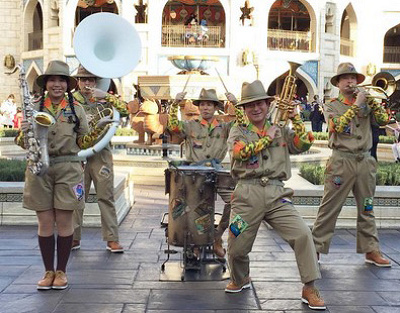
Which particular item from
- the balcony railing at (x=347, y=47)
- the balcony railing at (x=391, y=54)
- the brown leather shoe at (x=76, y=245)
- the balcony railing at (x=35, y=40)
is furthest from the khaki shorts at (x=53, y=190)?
the balcony railing at (x=391, y=54)

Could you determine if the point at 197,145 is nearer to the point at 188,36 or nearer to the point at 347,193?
the point at 347,193

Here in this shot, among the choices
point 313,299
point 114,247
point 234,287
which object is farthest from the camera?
point 114,247

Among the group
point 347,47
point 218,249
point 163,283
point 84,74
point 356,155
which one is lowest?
point 163,283

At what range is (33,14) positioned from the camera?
34719mm

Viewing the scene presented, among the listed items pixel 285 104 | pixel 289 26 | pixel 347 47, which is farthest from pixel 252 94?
pixel 289 26

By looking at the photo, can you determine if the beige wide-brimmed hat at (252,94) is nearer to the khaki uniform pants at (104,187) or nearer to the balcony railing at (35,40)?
the khaki uniform pants at (104,187)

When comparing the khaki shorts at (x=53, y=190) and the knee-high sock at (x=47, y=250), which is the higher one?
the khaki shorts at (x=53, y=190)

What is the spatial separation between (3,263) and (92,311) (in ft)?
5.86

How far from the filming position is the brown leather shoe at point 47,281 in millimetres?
5336

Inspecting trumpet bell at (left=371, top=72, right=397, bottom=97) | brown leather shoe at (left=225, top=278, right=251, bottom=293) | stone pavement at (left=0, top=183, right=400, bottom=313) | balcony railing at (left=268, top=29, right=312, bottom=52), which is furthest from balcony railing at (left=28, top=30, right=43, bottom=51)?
brown leather shoe at (left=225, top=278, right=251, bottom=293)

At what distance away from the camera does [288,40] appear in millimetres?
32031

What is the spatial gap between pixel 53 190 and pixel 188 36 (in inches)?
1017

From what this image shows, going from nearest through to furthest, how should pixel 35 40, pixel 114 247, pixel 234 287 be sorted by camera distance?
1. pixel 234 287
2. pixel 114 247
3. pixel 35 40

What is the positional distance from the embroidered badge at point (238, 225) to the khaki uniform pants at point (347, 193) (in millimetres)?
1534
